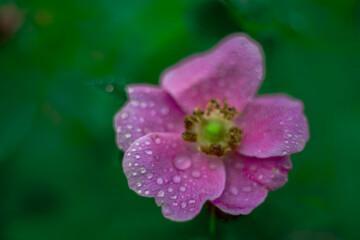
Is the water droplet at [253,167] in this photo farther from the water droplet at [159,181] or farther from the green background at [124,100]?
the water droplet at [159,181]

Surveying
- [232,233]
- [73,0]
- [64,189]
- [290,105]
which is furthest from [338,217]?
[73,0]

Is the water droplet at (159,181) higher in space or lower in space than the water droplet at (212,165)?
higher

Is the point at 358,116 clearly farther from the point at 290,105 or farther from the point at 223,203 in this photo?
the point at 223,203

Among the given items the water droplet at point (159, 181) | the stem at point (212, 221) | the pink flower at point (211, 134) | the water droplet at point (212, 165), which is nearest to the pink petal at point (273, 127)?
the pink flower at point (211, 134)

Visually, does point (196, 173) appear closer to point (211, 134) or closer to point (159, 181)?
point (159, 181)

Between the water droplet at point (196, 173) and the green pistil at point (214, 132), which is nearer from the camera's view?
the water droplet at point (196, 173)

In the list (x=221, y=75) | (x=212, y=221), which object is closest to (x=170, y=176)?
(x=212, y=221)

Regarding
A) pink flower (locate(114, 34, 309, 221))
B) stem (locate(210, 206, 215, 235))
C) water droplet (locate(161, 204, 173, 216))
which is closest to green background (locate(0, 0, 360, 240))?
stem (locate(210, 206, 215, 235))

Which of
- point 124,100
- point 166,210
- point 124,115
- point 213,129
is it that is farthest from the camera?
point 213,129

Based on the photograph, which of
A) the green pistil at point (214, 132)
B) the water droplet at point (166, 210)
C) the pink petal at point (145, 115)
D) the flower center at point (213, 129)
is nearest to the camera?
the water droplet at point (166, 210)
